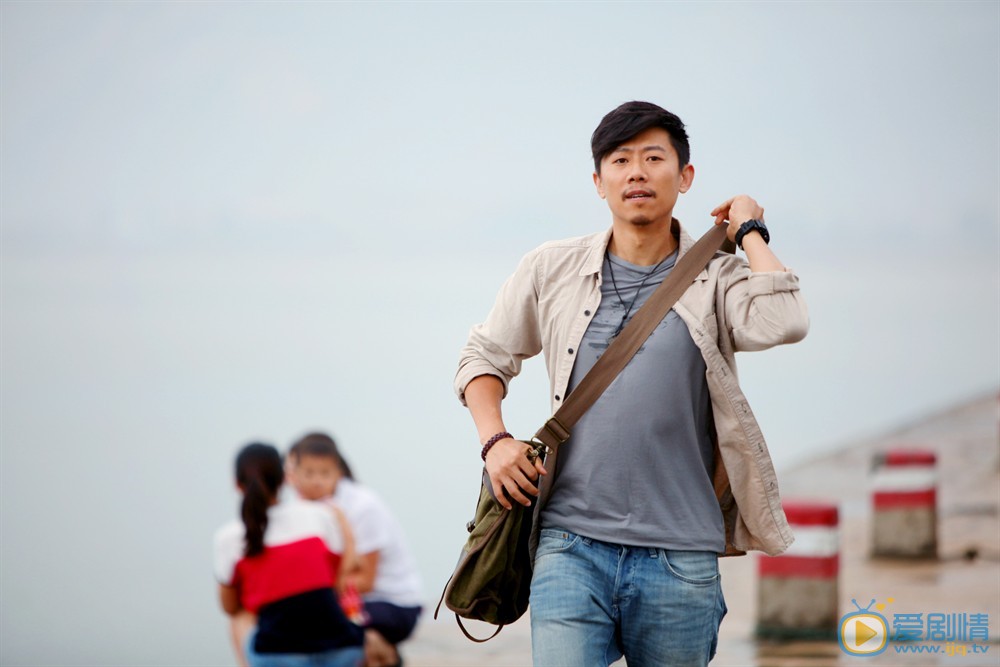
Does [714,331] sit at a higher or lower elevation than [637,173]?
lower

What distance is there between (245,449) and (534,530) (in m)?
2.11

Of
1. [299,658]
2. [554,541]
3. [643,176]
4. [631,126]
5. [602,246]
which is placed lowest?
[299,658]

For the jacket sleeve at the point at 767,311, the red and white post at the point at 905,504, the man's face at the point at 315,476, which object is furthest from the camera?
the red and white post at the point at 905,504

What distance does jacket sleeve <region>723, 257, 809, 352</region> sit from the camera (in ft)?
8.66

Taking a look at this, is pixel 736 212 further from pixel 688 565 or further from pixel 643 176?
pixel 688 565

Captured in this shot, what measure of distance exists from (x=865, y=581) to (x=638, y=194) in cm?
527

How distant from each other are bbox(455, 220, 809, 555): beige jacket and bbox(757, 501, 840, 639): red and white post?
3.34 meters

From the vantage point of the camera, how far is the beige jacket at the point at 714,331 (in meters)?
2.70

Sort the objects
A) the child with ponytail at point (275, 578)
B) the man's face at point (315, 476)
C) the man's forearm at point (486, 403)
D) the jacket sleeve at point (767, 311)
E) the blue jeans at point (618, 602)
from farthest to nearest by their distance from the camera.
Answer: the man's face at point (315, 476), the child with ponytail at point (275, 578), the man's forearm at point (486, 403), the blue jeans at point (618, 602), the jacket sleeve at point (767, 311)

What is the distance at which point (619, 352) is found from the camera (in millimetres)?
2783

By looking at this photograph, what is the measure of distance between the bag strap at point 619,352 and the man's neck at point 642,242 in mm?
110

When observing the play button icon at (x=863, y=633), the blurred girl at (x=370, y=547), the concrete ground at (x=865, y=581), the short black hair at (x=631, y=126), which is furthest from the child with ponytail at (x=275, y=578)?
the play button icon at (x=863, y=633)

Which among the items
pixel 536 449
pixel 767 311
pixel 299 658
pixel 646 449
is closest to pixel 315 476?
pixel 299 658

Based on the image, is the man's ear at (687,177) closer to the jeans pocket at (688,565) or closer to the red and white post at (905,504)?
the jeans pocket at (688,565)
